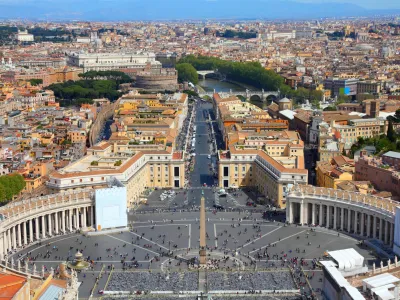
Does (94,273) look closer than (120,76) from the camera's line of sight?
Yes

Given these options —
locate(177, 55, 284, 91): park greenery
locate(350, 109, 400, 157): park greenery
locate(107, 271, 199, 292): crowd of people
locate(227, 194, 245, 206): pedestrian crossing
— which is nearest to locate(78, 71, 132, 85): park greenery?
locate(177, 55, 284, 91): park greenery

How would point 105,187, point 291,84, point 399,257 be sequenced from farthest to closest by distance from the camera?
point 291,84
point 105,187
point 399,257

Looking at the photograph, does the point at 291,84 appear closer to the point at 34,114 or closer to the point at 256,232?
the point at 34,114

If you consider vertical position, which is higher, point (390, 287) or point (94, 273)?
point (390, 287)

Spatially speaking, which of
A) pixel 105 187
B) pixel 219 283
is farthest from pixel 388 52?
pixel 219 283

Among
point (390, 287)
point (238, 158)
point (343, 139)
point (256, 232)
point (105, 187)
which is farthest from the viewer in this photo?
point (343, 139)

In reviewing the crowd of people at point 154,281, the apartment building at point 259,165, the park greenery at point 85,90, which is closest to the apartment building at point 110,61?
the park greenery at point 85,90

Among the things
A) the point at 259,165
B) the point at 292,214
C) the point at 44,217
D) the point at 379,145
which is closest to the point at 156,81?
the point at 379,145
